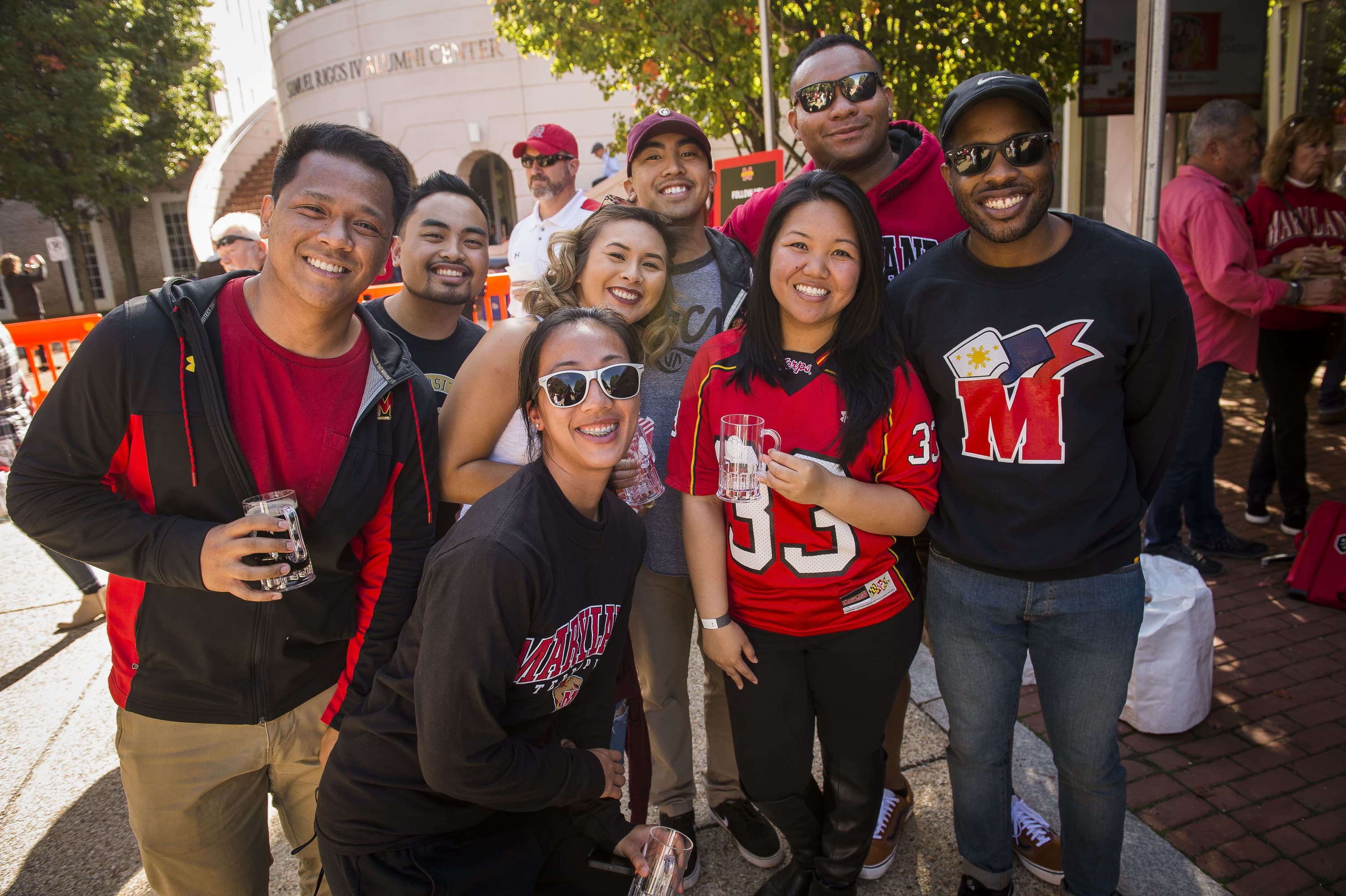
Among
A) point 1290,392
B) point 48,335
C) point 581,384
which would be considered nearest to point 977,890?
point 581,384

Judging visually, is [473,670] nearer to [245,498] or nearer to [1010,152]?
[245,498]

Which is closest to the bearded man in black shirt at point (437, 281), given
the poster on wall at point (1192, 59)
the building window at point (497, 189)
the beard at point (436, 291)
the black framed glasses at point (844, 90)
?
the beard at point (436, 291)

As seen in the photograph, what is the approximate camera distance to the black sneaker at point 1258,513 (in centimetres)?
520

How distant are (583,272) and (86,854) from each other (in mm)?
2911

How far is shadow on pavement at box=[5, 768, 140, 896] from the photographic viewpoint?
2857mm

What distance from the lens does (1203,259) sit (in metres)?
4.26

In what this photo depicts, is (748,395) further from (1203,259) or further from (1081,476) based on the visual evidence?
(1203,259)

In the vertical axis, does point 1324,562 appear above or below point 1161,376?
below

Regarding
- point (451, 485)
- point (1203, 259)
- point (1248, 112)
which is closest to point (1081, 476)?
point (451, 485)

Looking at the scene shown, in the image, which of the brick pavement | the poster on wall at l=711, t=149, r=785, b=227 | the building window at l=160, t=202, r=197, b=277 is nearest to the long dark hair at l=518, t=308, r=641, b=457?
the brick pavement

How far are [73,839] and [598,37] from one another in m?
8.87

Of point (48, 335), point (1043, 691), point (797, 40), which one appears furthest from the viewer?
point (48, 335)

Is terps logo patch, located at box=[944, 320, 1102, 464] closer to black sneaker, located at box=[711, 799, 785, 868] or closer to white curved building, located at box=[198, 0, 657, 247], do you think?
black sneaker, located at box=[711, 799, 785, 868]

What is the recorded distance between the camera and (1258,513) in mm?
5219
